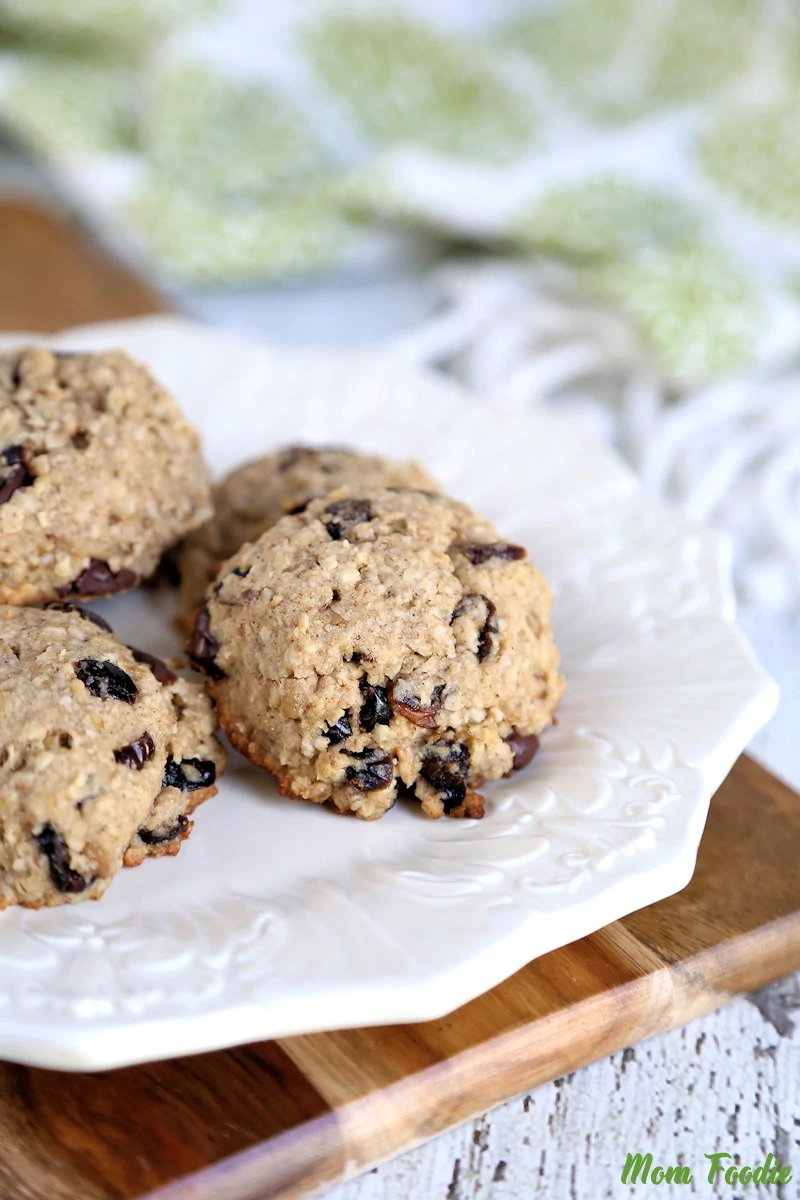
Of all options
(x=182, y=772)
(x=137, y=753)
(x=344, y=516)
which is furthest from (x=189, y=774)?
(x=344, y=516)

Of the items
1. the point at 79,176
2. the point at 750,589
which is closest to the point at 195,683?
the point at 750,589

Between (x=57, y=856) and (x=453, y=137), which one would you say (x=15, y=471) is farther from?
(x=453, y=137)

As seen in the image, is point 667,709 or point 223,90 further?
point 223,90

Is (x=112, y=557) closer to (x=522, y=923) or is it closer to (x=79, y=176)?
(x=522, y=923)

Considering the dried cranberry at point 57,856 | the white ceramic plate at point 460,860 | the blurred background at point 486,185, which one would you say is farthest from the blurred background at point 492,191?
the dried cranberry at point 57,856

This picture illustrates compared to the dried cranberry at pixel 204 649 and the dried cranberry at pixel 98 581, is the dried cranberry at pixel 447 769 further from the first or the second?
the dried cranberry at pixel 98 581

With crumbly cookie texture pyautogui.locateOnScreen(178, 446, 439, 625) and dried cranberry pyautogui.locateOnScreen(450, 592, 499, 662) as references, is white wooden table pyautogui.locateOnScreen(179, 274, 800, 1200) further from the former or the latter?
crumbly cookie texture pyautogui.locateOnScreen(178, 446, 439, 625)
